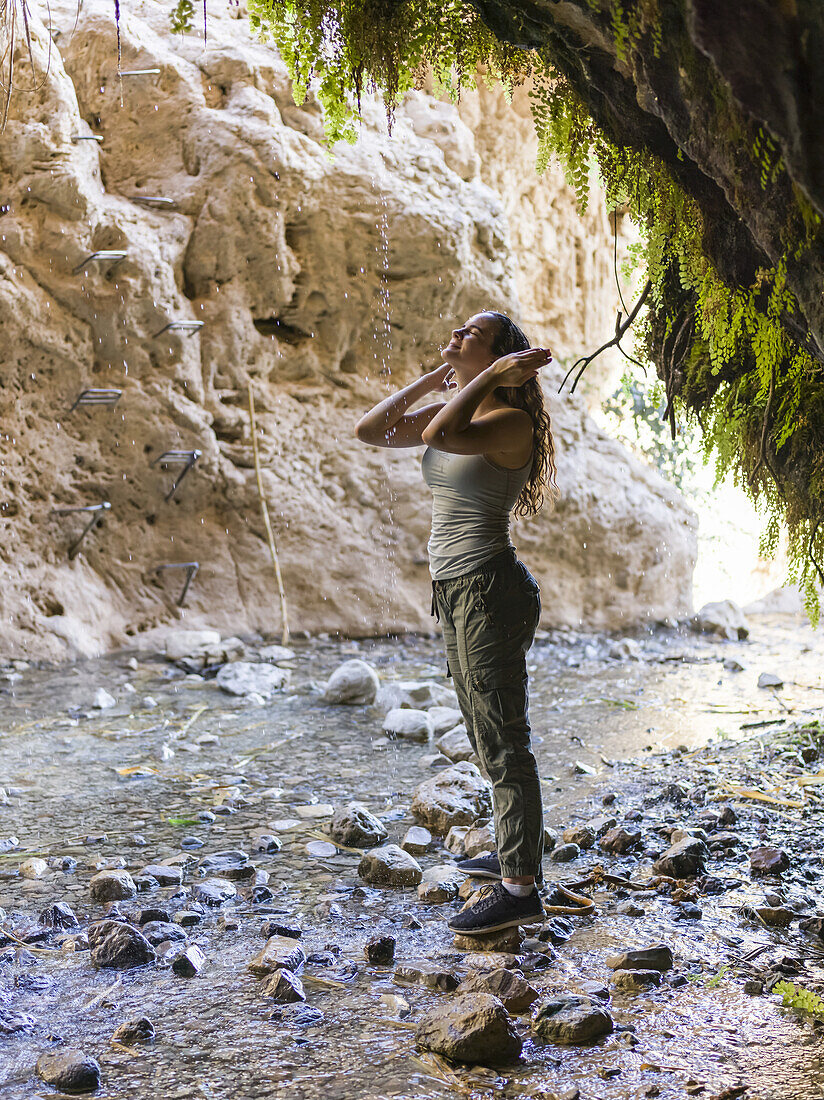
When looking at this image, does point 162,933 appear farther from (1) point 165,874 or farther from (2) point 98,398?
(2) point 98,398

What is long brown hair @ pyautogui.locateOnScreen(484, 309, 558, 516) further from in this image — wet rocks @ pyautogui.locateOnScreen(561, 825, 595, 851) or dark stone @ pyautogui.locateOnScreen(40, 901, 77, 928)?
dark stone @ pyautogui.locateOnScreen(40, 901, 77, 928)

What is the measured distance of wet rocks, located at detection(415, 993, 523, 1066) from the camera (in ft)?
6.50

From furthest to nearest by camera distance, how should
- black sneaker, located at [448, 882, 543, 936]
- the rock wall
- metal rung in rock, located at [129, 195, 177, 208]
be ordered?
metal rung in rock, located at [129, 195, 177, 208] → the rock wall → black sneaker, located at [448, 882, 543, 936]

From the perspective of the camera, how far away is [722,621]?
935cm

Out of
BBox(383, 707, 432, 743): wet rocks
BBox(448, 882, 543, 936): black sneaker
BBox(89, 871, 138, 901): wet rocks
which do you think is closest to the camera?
BBox(448, 882, 543, 936): black sneaker

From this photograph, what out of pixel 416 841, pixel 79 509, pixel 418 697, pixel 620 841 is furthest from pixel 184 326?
pixel 620 841

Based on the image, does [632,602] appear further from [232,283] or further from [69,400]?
[69,400]

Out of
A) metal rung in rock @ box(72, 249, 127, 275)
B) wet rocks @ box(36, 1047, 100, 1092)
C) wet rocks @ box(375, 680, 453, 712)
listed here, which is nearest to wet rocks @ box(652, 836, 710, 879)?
wet rocks @ box(36, 1047, 100, 1092)

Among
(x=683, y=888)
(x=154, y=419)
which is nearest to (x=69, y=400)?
(x=154, y=419)

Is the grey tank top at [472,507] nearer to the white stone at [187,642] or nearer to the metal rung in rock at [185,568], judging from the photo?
the white stone at [187,642]

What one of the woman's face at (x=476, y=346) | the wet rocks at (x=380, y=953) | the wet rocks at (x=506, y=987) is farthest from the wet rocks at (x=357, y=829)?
the woman's face at (x=476, y=346)

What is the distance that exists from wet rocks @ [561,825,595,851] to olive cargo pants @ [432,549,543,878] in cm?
73

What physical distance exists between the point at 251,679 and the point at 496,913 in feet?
13.5

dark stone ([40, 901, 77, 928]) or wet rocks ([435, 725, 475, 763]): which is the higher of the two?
wet rocks ([435, 725, 475, 763])
